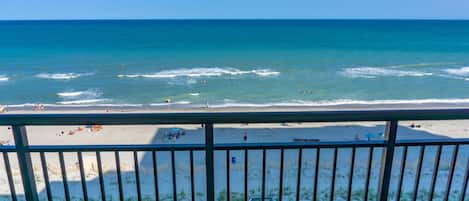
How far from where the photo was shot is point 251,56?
3091cm

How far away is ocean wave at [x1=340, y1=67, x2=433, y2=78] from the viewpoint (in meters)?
22.4

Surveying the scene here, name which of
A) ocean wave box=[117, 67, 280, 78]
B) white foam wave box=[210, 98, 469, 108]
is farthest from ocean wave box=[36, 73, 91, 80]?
white foam wave box=[210, 98, 469, 108]

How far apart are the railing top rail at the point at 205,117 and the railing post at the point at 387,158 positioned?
107mm

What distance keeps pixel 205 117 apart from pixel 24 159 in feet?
2.84

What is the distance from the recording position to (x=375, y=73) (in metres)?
23.2

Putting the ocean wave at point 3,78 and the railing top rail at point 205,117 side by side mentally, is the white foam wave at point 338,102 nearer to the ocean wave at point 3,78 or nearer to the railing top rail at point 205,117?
the ocean wave at point 3,78

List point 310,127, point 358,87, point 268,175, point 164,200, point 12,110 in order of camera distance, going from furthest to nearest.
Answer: point 358,87 < point 12,110 < point 310,127 < point 268,175 < point 164,200

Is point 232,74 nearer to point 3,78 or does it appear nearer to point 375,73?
point 375,73

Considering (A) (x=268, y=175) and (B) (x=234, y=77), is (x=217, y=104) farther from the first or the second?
(A) (x=268, y=175)

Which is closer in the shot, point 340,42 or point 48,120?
point 48,120

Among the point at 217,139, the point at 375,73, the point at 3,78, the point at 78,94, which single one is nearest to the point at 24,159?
the point at 217,139

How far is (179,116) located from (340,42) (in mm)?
42521

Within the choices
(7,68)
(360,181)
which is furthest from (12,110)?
(360,181)

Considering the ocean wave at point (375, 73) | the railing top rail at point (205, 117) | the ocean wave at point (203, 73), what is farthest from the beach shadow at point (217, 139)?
the ocean wave at point (375, 73)
